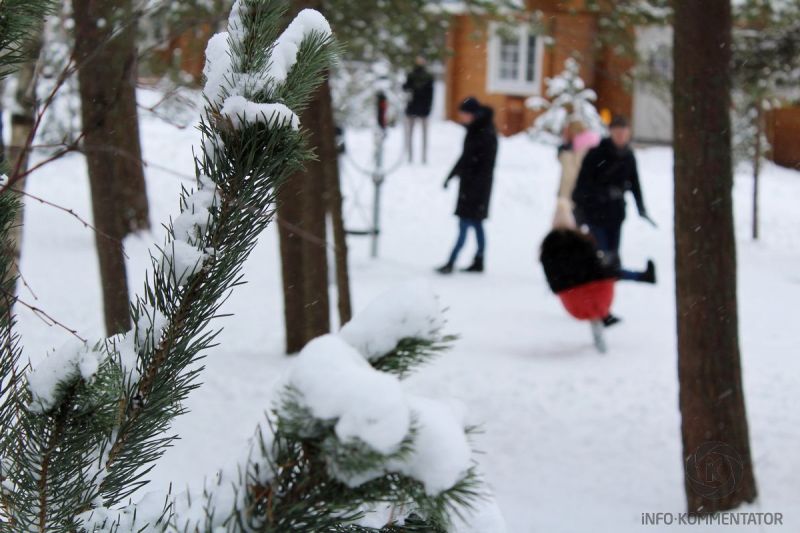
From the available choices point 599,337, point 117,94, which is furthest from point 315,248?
point 117,94

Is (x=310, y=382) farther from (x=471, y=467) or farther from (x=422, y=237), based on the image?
(x=422, y=237)

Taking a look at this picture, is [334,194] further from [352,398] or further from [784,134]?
[784,134]

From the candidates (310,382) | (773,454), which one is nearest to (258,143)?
(310,382)

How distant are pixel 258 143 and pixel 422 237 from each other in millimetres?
12519

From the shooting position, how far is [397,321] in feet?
2.81

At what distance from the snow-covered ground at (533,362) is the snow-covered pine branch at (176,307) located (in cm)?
19

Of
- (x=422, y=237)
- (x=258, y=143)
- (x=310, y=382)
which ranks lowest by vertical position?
(x=422, y=237)

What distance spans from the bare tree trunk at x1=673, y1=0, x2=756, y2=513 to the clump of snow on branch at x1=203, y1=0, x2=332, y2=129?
121 inches

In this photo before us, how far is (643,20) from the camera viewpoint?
324 inches

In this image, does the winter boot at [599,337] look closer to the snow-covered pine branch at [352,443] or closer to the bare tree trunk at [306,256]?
the bare tree trunk at [306,256]

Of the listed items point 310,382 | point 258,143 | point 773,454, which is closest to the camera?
point 310,382

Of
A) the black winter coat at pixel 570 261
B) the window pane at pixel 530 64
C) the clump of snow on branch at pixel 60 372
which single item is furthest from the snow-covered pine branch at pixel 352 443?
the window pane at pixel 530 64

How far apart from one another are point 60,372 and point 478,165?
31.1 feet

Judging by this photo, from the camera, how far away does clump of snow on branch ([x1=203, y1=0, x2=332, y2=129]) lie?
3.60 feet
